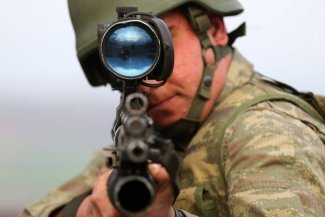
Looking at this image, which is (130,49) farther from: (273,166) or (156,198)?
(273,166)

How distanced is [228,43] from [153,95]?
0.69m

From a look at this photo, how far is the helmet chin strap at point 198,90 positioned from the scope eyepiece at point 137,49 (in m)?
1.14

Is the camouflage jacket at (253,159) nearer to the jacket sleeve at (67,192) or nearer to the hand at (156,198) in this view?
the hand at (156,198)

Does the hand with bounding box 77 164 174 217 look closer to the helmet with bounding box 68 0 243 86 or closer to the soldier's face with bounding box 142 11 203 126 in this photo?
the soldier's face with bounding box 142 11 203 126

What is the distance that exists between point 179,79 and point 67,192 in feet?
3.83

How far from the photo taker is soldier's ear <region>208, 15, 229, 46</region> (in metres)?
3.98

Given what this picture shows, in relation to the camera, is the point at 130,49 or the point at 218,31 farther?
the point at 218,31

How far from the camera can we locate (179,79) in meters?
3.65

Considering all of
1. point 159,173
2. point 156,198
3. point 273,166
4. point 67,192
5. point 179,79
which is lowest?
point 67,192

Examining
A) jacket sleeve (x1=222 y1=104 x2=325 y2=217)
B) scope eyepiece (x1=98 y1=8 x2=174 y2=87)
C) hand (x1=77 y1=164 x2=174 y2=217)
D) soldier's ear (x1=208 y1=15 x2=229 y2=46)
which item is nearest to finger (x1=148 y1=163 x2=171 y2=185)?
hand (x1=77 y1=164 x2=174 y2=217)

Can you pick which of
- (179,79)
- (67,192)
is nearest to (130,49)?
(179,79)

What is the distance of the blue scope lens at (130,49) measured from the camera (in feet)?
8.30

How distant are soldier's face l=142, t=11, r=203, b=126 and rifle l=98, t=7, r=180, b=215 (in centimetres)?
79

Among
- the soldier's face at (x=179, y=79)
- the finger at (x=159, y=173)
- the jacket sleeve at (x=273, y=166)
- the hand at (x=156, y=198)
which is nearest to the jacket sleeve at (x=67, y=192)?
the soldier's face at (x=179, y=79)
